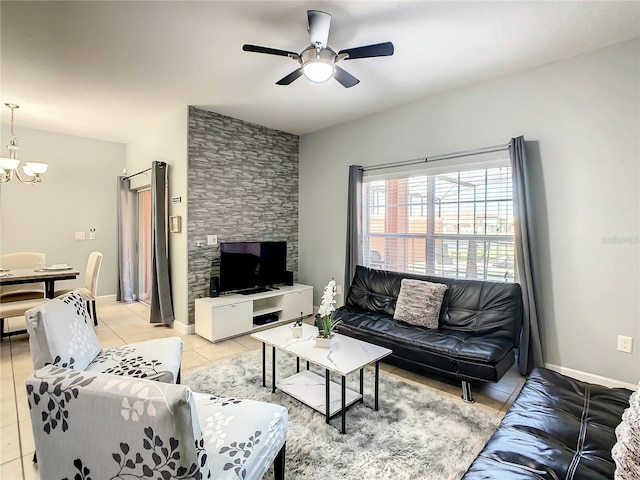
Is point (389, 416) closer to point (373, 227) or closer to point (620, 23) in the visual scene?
point (373, 227)

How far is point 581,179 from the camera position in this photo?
2.74 metres

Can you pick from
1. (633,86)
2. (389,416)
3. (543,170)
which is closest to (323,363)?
(389,416)

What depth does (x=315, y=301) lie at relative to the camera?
499cm

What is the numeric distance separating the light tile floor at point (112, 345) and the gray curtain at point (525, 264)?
0.24m

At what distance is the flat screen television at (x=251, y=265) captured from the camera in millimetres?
4059

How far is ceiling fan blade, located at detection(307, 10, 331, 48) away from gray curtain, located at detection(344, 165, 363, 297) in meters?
2.05

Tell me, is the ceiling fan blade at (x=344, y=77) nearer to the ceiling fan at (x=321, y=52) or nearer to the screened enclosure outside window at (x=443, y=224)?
the ceiling fan at (x=321, y=52)

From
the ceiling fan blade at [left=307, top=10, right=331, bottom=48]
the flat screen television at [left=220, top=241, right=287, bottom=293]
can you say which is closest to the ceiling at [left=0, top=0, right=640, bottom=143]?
the ceiling fan blade at [left=307, top=10, right=331, bottom=48]

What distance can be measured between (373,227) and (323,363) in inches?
96.4

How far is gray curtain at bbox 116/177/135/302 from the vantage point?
556 cm

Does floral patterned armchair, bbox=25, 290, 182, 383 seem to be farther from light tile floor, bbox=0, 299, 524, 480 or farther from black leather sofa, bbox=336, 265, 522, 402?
black leather sofa, bbox=336, 265, 522, 402

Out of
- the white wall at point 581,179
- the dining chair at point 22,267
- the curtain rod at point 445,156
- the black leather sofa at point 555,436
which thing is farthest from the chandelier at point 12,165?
the black leather sofa at point 555,436

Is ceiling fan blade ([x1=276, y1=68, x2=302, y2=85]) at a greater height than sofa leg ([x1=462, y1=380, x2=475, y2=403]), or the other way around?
ceiling fan blade ([x1=276, y1=68, x2=302, y2=85])

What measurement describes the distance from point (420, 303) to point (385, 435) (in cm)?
→ 139
